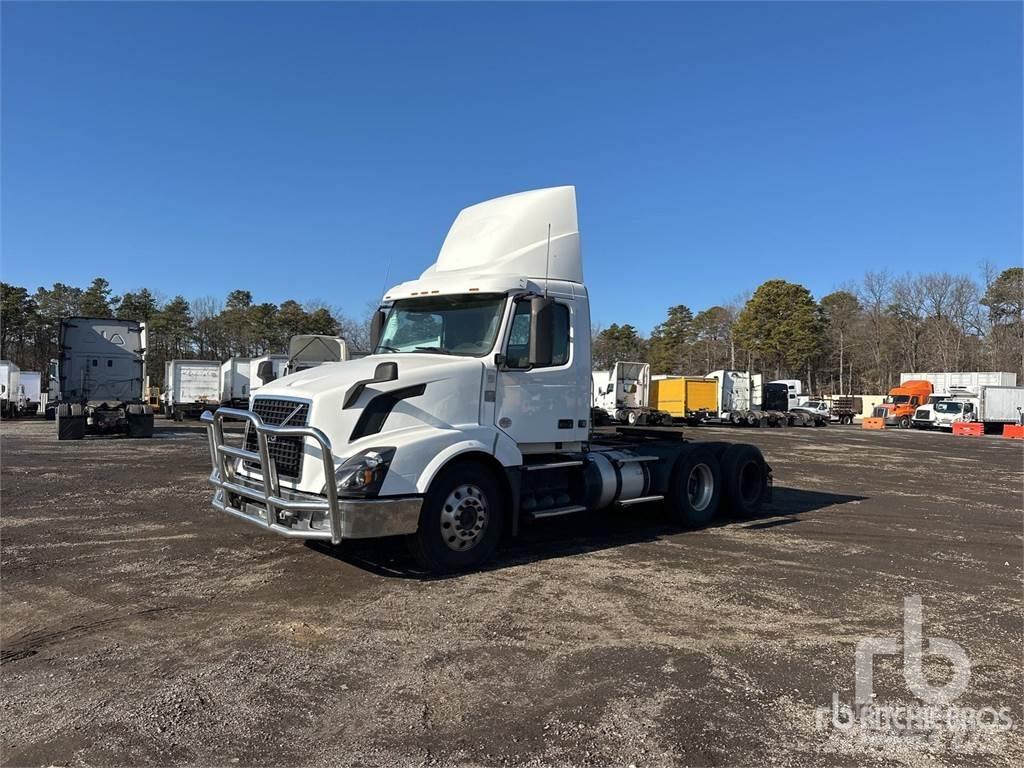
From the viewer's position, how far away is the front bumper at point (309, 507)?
538 centimetres

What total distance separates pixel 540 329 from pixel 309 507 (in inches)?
106

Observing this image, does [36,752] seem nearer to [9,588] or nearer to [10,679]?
[10,679]

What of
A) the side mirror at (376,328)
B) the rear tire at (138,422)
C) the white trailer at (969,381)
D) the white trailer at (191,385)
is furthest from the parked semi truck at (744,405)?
the side mirror at (376,328)

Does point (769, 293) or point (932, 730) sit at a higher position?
point (769, 293)

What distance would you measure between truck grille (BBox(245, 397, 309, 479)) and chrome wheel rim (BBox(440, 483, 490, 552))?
1.40 m

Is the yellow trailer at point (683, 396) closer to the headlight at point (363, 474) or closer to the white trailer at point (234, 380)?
the white trailer at point (234, 380)

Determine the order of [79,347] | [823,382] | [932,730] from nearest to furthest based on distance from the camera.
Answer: [932,730]
[79,347]
[823,382]

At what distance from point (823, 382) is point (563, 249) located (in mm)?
81600

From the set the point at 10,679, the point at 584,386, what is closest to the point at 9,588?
the point at 10,679

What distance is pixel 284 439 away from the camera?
19.6 feet

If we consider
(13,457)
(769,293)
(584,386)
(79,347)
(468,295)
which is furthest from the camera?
(769,293)

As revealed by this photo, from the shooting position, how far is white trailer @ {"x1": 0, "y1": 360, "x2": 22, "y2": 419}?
36000 millimetres

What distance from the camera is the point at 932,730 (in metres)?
3.55

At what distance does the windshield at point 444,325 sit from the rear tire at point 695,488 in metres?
3.55
